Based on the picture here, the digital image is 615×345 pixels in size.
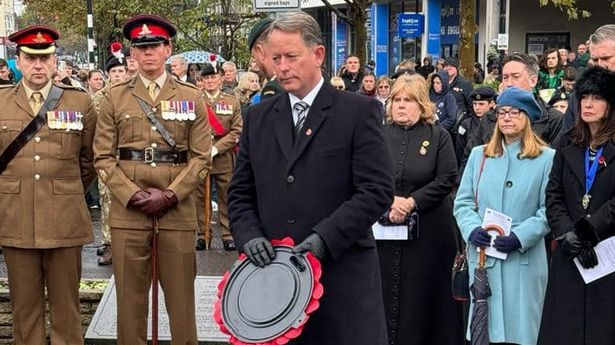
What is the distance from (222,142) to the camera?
9.84 m

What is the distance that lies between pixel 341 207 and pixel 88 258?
5.88 meters

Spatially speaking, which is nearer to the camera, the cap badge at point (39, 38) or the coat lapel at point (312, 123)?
the coat lapel at point (312, 123)

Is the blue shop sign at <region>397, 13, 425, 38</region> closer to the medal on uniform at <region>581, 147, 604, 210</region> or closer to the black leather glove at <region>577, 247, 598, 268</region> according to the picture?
the medal on uniform at <region>581, 147, 604, 210</region>

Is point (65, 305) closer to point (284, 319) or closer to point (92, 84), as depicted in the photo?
point (284, 319)

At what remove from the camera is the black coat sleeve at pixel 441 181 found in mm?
6070

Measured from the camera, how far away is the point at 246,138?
433cm

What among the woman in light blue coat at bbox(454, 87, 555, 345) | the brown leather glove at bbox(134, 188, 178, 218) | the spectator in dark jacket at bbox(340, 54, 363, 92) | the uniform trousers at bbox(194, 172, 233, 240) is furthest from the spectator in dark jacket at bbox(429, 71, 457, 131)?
the brown leather glove at bbox(134, 188, 178, 218)

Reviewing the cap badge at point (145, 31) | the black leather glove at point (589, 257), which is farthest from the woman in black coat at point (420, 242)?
the cap badge at point (145, 31)

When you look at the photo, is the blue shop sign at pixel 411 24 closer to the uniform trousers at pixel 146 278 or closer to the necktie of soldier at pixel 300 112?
the uniform trousers at pixel 146 278

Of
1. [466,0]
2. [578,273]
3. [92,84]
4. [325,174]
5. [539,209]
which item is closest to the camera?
[325,174]

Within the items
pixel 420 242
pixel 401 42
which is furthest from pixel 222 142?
pixel 401 42

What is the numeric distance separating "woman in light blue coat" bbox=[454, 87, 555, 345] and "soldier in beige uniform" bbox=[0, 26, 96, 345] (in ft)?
8.40

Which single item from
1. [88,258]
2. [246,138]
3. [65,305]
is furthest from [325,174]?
[88,258]

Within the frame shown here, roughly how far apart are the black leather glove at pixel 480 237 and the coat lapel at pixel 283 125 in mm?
2010
